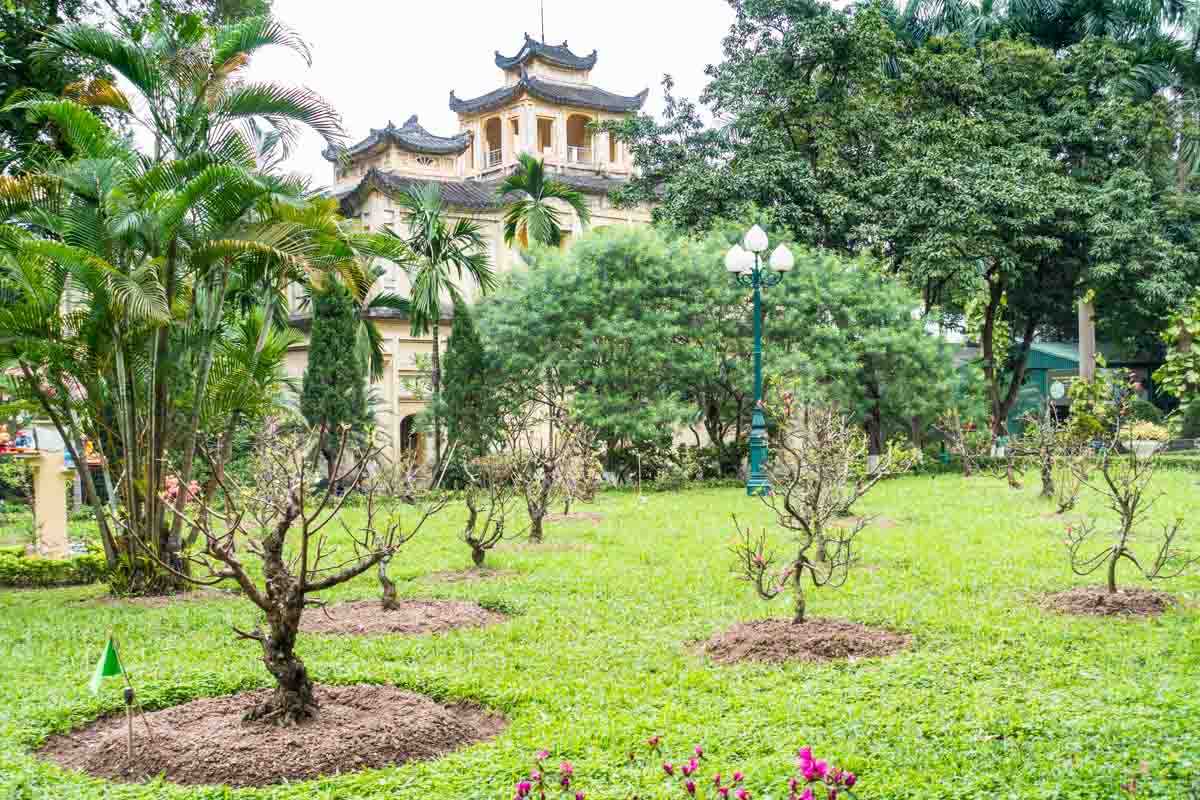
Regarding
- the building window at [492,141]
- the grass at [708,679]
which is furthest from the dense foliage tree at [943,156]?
the grass at [708,679]

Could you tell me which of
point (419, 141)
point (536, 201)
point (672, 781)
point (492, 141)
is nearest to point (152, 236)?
point (672, 781)

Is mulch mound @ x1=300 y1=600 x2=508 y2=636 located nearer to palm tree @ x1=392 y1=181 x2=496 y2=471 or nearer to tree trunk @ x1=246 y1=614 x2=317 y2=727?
tree trunk @ x1=246 y1=614 x2=317 y2=727

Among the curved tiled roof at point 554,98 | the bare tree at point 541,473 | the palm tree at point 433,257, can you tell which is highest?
the curved tiled roof at point 554,98

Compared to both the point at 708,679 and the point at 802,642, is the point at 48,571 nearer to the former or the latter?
the point at 708,679

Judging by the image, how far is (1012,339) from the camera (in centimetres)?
2930

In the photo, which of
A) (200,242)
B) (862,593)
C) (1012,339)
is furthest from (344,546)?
(1012,339)

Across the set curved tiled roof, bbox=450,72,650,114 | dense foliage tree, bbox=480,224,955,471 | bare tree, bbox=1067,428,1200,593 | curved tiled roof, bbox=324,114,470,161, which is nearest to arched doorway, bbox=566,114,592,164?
curved tiled roof, bbox=450,72,650,114

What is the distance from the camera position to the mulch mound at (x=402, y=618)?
7.96 metres

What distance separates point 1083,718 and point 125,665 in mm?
5453

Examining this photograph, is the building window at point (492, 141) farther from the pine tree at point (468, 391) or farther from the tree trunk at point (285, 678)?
the tree trunk at point (285, 678)

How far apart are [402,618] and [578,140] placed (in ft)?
90.8

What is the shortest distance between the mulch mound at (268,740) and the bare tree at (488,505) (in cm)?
411

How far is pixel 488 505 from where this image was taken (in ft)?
55.0

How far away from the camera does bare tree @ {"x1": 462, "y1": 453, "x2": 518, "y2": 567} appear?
35.1 feet
